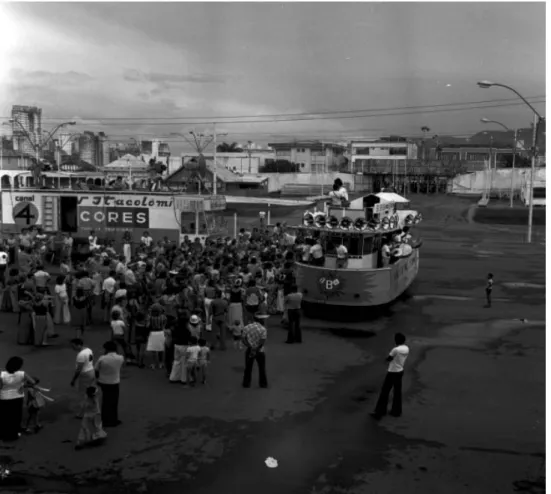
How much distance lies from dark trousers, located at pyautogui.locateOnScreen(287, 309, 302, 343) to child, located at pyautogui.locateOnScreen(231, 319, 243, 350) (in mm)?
1153

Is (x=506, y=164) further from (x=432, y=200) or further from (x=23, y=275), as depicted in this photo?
(x=23, y=275)

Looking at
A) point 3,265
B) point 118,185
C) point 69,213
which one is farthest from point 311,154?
point 3,265

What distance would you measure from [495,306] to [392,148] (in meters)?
94.0

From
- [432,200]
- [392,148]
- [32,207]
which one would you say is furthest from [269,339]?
[392,148]

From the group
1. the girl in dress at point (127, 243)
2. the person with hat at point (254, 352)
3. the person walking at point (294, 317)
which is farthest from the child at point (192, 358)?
the girl in dress at point (127, 243)

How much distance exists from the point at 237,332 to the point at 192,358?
298 centimetres

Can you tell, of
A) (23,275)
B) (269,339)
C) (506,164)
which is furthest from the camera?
(506,164)

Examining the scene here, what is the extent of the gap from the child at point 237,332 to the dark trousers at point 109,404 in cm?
475

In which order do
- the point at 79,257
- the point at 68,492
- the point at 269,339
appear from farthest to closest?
the point at 79,257 → the point at 269,339 → the point at 68,492

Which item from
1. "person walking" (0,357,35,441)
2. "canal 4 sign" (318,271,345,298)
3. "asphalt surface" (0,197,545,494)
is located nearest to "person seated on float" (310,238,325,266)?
"canal 4 sign" (318,271,345,298)

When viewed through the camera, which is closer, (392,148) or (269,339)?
(269,339)

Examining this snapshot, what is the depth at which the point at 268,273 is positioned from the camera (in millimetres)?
18250

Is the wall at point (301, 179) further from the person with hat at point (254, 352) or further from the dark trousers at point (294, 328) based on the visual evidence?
the person with hat at point (254, 352)

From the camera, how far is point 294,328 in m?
14.8
